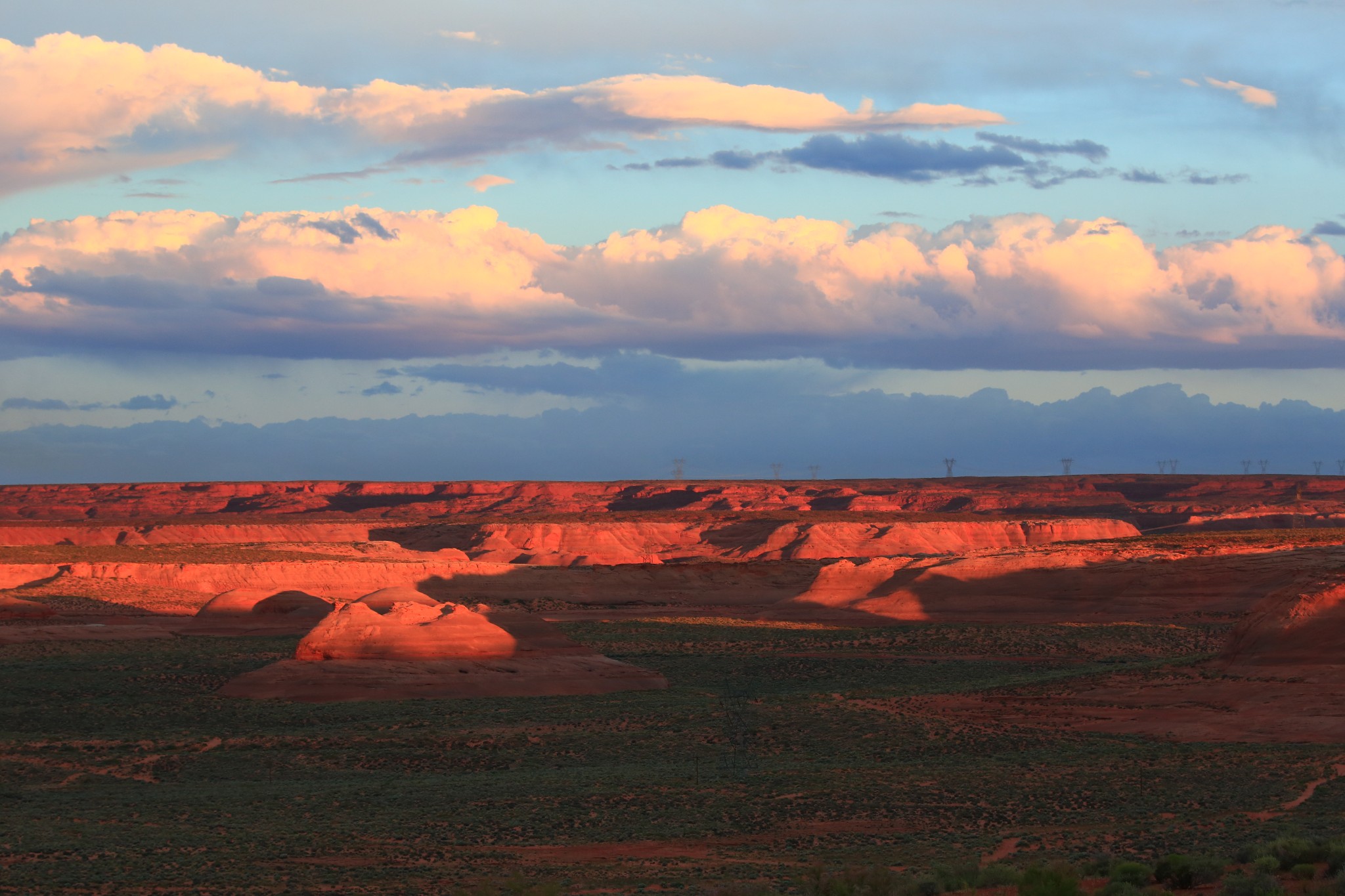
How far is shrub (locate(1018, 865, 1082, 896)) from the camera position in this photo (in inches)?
599

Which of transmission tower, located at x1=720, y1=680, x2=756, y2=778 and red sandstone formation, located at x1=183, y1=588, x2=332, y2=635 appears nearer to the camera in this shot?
transmission tower, located at x1=720, y1=680, x2=756, y2=778

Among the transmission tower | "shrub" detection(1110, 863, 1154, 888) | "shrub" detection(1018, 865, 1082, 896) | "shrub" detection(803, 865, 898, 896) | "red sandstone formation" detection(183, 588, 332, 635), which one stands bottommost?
"red sandstone formation" detection(183, 588, 332, 635)

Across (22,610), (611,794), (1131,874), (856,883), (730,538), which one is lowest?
(22,610)

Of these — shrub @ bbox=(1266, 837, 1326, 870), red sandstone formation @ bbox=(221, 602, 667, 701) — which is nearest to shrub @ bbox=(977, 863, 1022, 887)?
shrub @ bbox=(1266, 837, 1326, 870)

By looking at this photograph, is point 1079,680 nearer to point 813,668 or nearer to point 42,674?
point 813,668

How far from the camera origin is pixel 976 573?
79688mm

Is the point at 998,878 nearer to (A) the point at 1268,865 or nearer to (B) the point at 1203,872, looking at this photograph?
(B) the point at 1203,872

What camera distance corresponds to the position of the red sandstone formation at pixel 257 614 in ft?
211

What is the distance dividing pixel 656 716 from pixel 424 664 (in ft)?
29.6

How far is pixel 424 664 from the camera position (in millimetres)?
42656

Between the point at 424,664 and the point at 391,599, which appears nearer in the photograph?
the point at 424,664

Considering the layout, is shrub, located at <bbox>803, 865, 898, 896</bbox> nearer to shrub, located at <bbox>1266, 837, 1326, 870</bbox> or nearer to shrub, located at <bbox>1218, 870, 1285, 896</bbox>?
shrub, located at <bbox>1218, 870, 1285, 896</bbox>

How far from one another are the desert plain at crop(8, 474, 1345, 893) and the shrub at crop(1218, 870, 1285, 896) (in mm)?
3642

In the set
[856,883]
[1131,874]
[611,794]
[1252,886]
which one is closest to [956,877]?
[856,883]
